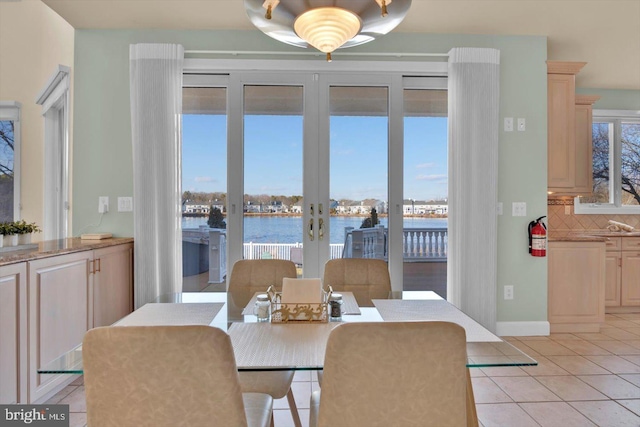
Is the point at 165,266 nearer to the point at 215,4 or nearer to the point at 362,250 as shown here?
the point at 362,250

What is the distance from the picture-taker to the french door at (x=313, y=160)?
11.1 ft

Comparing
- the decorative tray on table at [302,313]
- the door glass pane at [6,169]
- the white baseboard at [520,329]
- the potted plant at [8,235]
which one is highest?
the door glass pane at [6,169]

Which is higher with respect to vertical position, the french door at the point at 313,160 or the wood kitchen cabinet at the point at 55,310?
the french door at the point at 313,160

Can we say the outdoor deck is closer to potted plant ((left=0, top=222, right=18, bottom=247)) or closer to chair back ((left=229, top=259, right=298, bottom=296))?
chair back ((left=229, top=259, right=298, bottom=296))

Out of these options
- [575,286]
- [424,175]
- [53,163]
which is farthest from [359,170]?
[53,163]

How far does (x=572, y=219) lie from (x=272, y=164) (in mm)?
3894

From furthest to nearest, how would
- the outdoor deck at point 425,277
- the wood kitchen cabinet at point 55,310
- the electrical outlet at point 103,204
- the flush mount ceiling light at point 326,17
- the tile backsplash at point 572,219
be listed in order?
the tile backsplash at point 572,219 → the outdoor deck at point 425,277 → the electrical outlet at point 103,204 → the wood kitchen cabinet at point 55,310 → the flush mount ceiling light at point 326,17

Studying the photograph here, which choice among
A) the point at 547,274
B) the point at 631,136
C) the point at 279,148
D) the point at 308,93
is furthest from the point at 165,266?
the point at 631,136

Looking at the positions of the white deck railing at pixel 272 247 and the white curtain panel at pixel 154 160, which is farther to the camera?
the white deck railing at pixel 272 247

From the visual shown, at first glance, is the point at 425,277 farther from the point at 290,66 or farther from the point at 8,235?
the point at 8,235

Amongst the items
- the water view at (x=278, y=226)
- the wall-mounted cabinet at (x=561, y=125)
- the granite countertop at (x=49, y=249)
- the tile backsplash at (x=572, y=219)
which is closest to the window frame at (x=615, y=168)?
the tile backsplash at (x=572, y=219)

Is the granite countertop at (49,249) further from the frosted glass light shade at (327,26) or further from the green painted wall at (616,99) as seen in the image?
the green painted wall at (616,99)

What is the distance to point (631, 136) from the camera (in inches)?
195

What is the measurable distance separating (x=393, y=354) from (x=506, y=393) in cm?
197
